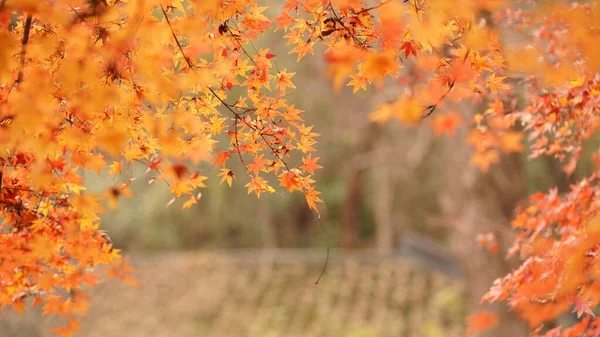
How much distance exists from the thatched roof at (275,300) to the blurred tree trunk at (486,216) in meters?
1.28

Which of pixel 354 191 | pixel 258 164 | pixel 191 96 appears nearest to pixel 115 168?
pixel 191 96

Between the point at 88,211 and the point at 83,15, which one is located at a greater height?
the point at 83,15

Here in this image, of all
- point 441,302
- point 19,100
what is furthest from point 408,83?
point 441,302

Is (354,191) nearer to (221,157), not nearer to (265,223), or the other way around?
(265,223)

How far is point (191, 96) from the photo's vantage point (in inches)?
67.3

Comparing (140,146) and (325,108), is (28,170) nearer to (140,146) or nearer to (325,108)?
(140,146)

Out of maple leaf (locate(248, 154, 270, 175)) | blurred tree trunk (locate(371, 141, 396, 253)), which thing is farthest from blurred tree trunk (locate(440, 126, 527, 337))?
blurred tree trunk (locate(371, 141, 396, 253))

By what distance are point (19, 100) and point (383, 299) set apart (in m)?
5.24

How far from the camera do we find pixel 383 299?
5988 millimetres

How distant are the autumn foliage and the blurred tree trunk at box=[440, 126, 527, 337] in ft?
5.97

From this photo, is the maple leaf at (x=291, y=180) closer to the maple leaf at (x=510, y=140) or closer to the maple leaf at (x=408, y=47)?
the maple leaf at (x=408, y=47)

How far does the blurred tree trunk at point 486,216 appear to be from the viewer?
388 cm

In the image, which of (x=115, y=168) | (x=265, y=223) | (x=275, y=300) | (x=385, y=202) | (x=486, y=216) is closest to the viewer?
(x=115, y=168)

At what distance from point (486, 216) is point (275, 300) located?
2885 millimetres
